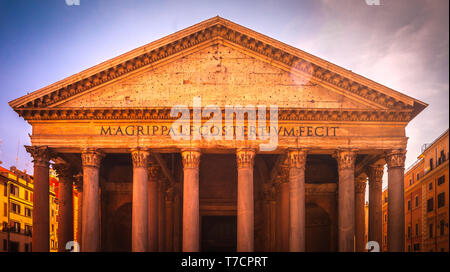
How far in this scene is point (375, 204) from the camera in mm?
25625

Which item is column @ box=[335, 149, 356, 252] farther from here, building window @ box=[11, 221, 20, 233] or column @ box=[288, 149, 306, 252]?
building window @ box=[11, 221, 20, 233]

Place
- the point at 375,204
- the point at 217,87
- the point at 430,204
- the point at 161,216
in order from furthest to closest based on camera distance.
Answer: the point at 430,204 → the point at 161,216 → the point at 375,204 → the point at 217,87

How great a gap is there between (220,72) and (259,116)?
2573 millimetres

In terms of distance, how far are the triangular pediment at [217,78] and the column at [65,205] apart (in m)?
4.52

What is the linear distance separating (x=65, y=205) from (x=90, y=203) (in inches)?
171

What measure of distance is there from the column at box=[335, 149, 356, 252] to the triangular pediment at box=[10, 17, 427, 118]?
2175 mm

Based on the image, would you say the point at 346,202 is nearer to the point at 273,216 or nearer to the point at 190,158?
the point at 190,158

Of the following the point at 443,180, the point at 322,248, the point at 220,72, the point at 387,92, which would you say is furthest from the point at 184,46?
the point at 443,180

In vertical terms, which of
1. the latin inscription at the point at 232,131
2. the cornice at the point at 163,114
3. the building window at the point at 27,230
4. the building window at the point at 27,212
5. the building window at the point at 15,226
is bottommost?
the building window at the point at 27,230

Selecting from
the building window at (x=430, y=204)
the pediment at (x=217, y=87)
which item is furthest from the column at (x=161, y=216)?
the building window at (x=430, y=204)

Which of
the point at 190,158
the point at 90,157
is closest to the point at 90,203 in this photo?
the point at 90,157

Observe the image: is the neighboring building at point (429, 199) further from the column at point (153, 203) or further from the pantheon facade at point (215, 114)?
the column at point (153, 203)

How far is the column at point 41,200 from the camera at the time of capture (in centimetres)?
2200

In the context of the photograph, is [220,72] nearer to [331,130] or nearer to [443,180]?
[331,130]
